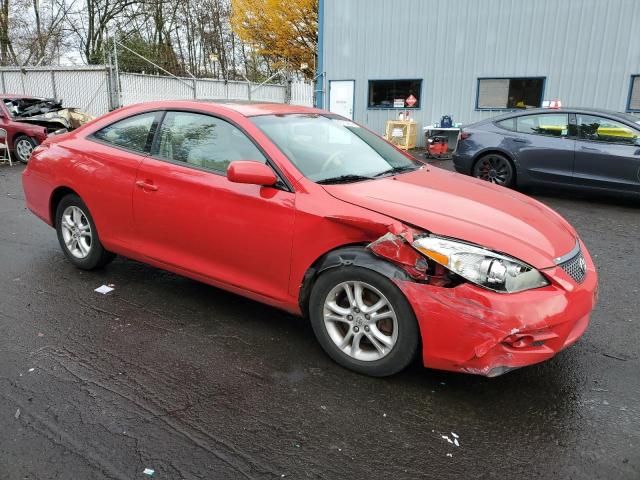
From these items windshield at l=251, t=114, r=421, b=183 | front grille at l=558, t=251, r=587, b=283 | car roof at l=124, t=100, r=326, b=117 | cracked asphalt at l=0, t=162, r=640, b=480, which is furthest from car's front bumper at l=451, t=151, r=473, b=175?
front grille at l=558, t=251, r=587, b=283

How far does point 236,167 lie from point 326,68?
14.9 metres

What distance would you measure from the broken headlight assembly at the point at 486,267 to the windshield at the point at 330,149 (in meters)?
0.92

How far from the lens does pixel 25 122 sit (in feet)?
38.3

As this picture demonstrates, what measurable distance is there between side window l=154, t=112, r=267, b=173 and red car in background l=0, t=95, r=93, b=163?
348 inches

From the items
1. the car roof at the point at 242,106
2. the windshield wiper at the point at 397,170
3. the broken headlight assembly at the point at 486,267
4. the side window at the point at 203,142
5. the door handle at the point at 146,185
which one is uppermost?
the car roof at the point at 242,106

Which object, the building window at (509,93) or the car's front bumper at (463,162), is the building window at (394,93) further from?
the car's front bumper at (463,162)

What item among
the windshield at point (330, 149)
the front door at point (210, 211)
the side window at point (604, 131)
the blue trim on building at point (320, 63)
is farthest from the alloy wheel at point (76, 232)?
the blue trim on building at point (320, 63)

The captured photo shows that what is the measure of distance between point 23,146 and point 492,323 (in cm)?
1225

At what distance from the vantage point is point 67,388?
9.25 ft

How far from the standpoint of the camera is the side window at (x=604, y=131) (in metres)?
7.41

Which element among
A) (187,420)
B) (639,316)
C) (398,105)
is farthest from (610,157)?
(398,105)

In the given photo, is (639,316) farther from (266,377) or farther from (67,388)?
(67,388)

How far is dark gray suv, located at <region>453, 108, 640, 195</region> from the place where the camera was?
746 cm

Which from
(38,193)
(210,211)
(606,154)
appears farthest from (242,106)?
(606,154)
